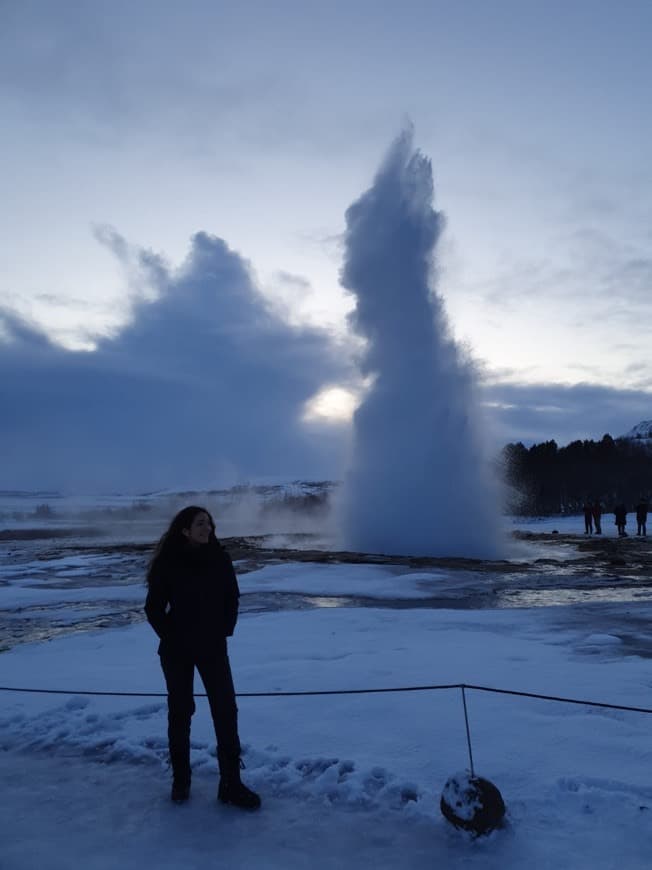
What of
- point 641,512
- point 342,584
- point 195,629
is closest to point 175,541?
point 195,629

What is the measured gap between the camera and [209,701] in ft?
14.1

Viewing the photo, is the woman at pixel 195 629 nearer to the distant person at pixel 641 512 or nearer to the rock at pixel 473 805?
the rock at pixel 473 805

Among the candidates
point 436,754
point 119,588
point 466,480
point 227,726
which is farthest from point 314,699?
point 466,480

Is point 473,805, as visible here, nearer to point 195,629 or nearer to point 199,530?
point 195,629

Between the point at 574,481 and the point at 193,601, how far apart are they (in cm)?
8620

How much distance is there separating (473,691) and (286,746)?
87.1 inches

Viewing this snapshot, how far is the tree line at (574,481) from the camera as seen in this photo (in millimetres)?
81688

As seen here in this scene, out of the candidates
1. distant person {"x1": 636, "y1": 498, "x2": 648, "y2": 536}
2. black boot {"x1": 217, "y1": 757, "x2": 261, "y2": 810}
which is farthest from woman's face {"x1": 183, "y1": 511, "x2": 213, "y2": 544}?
distant person {"x1": 636, "y1": 498, "x2": 648, "y2": 536}

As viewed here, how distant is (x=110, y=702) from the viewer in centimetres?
644

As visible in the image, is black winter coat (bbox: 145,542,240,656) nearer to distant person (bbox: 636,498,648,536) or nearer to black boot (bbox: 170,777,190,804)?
black boot (bbox: 170,777,190,804)

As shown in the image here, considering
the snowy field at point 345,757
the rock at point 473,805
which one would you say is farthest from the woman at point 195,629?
the rock at point 473,805

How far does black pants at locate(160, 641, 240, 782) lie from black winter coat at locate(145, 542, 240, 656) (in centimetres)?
7

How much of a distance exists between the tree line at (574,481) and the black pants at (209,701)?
251 feet

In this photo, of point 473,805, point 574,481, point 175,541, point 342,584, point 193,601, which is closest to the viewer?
point 473,805
